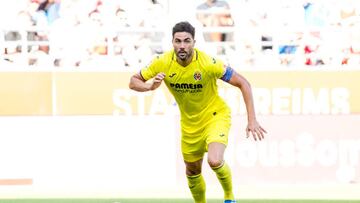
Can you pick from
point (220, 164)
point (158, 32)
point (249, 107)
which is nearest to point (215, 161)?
point (220, 164)

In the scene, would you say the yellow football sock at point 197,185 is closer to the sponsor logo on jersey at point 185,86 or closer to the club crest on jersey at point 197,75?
the sponsor logo on jersey at point 185,86

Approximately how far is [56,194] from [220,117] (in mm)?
4472

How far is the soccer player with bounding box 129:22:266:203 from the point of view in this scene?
32.6ft

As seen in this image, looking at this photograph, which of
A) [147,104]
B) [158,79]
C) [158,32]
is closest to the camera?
[158,79]

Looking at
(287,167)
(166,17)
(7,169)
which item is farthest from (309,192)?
(7,169)

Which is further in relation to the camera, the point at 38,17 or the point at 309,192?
the point at 38,17

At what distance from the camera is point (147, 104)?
15180 millimetres

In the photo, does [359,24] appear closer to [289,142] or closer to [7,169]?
[289,142]

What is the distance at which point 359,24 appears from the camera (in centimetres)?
1556

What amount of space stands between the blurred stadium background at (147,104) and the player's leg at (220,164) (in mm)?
4164

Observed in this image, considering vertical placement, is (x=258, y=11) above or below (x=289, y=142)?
above

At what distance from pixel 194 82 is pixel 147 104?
500cm

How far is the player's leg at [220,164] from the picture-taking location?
10133 millimetres

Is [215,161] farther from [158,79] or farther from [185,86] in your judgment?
[158,79]
